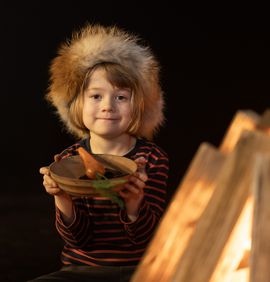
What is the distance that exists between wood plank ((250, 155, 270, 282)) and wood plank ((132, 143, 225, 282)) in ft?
0.35

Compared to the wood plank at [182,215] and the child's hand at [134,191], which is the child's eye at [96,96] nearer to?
the child's hand at [134,191]

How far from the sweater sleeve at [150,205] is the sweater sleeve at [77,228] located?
11cm

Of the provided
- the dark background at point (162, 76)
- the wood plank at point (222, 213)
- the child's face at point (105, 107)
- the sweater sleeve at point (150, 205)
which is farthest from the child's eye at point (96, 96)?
the dark background at point (162, 76)

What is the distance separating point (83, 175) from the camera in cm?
133

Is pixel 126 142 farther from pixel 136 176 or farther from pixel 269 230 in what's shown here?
pixel 269 230

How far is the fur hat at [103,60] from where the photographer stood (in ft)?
5.12

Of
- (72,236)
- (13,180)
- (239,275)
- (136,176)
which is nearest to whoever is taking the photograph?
(239,275)

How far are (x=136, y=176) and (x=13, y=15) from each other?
1.69m

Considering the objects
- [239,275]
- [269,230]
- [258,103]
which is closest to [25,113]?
[258,103]

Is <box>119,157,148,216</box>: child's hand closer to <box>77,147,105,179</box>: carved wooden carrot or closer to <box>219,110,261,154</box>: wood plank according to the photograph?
<box>77,147,105,179</box>: carved wooden carrot

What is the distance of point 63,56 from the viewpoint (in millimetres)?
1647

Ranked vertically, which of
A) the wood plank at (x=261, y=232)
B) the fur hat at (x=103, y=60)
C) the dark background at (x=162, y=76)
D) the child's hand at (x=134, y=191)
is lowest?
the wood plank at (x=261, y=232)

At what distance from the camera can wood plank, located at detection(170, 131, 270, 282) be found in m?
0.71

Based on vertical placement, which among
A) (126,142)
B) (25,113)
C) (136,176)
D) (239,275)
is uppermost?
(25,113)
